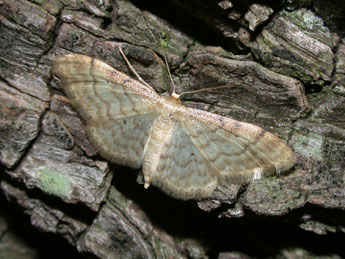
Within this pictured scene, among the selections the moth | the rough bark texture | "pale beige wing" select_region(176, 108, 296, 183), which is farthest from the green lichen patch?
"pale beige wing" select_region(176, 108, 296, 183)

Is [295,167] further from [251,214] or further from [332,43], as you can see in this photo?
[332,43]

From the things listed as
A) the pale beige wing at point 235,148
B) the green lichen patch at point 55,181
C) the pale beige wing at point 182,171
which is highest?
the pale beige wing at point 235,148

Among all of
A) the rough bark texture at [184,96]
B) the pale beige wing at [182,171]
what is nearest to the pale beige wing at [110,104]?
the rough bark texture at [184,96]

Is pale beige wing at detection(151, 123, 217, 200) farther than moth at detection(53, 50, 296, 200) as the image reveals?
Yes

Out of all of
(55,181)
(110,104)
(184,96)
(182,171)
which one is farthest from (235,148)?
(55,181)

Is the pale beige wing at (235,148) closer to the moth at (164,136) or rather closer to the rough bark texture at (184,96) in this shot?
the moth at (164,136)

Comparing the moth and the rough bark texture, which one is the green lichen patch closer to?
the rough bark texture
